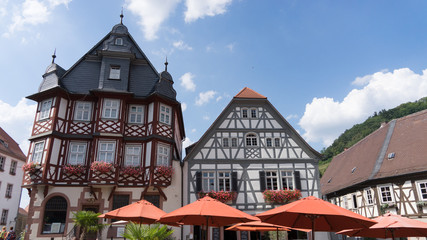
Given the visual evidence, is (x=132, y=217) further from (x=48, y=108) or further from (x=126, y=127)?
(x=48, y=108)

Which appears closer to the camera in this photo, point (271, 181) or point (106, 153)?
point (106, 153)

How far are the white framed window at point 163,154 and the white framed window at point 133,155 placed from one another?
1.32 m

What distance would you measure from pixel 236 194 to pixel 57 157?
37.8 ft

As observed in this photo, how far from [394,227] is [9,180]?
34646mm

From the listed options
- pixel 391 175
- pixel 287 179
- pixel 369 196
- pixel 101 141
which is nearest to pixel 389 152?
pixel 391 175

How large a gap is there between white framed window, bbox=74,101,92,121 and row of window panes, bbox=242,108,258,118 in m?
10.7

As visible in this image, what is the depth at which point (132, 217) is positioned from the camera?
1118cm

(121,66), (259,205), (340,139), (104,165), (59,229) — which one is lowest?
(59,229)

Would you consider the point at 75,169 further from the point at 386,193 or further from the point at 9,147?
the point at 386,193

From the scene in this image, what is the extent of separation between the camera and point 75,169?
19.4m

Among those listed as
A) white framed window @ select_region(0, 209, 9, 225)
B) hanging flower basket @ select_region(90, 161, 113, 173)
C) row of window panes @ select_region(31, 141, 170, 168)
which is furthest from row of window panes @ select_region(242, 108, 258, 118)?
white framed window @ select_region(0, 209, 9, 225)

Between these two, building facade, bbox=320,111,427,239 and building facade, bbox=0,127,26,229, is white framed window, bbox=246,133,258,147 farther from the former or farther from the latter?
building facade, bbox=0,127,26,229

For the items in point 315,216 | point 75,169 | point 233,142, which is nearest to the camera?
point 315,216

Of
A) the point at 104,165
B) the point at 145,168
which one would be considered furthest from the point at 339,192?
the point at 104,165
